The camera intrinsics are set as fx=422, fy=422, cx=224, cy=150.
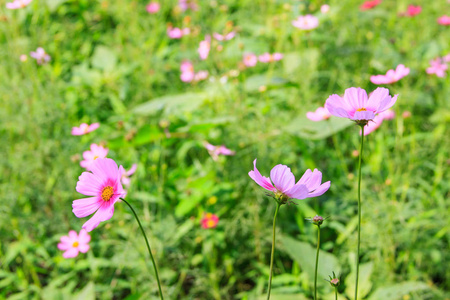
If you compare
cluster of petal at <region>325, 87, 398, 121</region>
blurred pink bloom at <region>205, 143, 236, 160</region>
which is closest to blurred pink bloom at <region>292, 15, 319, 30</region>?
blurred pink bloom at <region>205, 143, 236, 160</region>

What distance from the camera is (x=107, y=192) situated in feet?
2.06

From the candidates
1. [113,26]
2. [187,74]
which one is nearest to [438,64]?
[187,74]

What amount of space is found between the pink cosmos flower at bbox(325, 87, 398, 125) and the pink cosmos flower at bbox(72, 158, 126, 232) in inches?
13.0

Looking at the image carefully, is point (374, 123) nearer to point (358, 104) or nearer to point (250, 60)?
point (358, 104)

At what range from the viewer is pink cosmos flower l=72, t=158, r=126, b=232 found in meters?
0.60

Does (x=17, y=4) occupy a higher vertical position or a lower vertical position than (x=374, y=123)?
higher

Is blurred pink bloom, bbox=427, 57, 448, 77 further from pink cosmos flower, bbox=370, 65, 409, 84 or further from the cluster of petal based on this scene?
the cluster of petal

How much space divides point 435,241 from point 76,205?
3.60ft

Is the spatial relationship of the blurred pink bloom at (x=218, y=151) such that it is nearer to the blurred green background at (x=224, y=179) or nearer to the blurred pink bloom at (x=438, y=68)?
the blurred green background at (x=224, y=179)

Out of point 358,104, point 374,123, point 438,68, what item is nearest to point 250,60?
point 438,68

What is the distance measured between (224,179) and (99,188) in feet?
2.92

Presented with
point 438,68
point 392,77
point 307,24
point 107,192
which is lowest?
point 107,192

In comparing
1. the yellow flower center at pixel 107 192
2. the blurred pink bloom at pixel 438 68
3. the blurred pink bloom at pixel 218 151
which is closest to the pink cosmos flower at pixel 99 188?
the yellow flower center at pixel 107 192

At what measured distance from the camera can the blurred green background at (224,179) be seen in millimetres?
1285
